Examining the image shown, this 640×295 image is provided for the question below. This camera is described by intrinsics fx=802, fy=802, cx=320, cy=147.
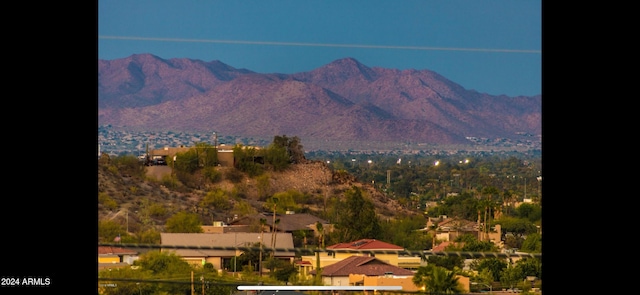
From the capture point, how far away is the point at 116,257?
614 inches

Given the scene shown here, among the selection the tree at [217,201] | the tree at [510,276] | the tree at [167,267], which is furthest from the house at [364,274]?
the tree at [217,201]

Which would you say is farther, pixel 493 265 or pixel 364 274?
pixel 493 265

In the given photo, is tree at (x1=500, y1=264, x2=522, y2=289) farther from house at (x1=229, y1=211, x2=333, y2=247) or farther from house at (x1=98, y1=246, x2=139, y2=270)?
house at (x1=98, y1=246, x2=139, y2=270)

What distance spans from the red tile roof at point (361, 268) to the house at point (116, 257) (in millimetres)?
3632

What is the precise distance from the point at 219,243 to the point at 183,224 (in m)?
2.67

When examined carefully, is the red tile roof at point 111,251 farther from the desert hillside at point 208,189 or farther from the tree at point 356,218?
the tree at point 356,218

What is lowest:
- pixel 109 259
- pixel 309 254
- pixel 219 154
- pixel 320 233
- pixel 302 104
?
pixel 309 254

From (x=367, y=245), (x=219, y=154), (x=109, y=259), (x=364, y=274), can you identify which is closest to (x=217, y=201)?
(x=219, y=154)

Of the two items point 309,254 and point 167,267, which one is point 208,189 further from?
point 167,267

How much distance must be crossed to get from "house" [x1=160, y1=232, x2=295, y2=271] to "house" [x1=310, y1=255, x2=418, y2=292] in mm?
1838
